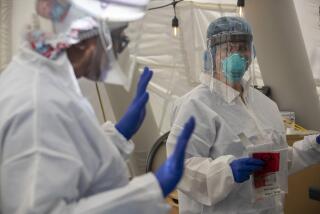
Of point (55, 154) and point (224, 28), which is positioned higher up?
point (224, 28)

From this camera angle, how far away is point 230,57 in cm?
151

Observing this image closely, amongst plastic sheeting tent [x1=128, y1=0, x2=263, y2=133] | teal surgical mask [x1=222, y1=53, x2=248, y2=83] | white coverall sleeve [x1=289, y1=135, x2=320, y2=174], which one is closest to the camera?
teal surgical mask [x1=222, y1=53, x2=248, y2=83]

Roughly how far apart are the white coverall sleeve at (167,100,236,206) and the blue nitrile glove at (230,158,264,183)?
0.02 meters

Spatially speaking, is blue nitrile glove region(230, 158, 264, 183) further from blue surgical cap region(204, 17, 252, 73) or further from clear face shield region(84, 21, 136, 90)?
clear face shield region(84, 21, 136, 90)

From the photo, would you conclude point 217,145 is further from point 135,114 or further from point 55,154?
point 55,154

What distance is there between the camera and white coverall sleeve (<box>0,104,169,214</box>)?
0.71 m

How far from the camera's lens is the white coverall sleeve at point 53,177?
2.33 feet

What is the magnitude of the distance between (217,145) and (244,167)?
0.20m

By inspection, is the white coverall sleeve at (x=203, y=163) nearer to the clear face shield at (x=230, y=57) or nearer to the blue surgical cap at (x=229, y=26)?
the clear face shield at (x=230, y=57)

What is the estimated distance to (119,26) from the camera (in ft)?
3.06

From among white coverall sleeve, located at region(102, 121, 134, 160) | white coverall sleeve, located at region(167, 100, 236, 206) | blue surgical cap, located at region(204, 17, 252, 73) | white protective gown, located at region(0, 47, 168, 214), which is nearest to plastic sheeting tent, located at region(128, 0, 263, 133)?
blue surgical cap, located at region(204, 17, 252, 73)

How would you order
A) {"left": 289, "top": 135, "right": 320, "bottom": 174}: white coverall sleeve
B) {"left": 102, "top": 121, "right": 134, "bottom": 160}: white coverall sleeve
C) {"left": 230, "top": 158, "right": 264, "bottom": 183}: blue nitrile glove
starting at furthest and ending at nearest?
{"left": 289, "top": 135, "right": 320, "bottom": 174}: white coverall sleeve, {"left": 230, "top": 158, "right": 264, "bottom": 183}: blue nitrile glove, {"left": 102, "top": 121, "right": 134, "bottom": 160}: white coverall sleeve

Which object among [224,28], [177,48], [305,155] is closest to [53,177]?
[224,28]

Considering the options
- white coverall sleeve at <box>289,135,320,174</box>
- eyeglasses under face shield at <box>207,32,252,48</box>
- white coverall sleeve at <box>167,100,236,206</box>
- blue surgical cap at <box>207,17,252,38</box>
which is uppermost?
blue surgical cap at <box>207,17,252,38</box>
